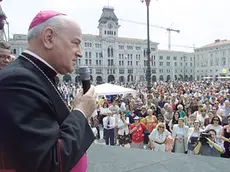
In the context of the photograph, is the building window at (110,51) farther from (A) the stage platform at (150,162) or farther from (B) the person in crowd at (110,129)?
(A) the stage platform at (150,162)

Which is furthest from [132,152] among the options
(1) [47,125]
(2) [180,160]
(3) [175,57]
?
(3) [175,57]

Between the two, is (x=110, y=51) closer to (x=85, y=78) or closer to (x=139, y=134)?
(x=139, y=134)

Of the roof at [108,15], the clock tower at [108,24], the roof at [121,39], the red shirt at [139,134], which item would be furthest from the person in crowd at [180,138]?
the roof at [108,15]

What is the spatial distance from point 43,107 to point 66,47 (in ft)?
1.03

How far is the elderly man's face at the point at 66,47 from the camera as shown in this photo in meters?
0.95

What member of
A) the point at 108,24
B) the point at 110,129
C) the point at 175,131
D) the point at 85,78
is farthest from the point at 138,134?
the point at 108,24

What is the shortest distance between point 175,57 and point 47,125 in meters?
91.0

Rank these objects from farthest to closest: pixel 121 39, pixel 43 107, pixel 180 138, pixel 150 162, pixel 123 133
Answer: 1. pixel 121 39
2. pixel 123 133
3. pixel 180 138
4. pixel 150 162
5. pixel 43 107

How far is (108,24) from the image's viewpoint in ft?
235

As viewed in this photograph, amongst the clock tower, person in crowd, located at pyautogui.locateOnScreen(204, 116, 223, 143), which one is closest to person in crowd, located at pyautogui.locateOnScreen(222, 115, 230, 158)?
person in crowd, located at pyautogui.locateOnScreen(204, 116, 223, 143)

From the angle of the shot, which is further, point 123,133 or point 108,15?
point 108,15

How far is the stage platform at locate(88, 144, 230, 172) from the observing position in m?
1.69

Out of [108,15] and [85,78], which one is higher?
[108,15]

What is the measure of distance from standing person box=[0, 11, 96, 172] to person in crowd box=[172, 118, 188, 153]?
16.4ft
